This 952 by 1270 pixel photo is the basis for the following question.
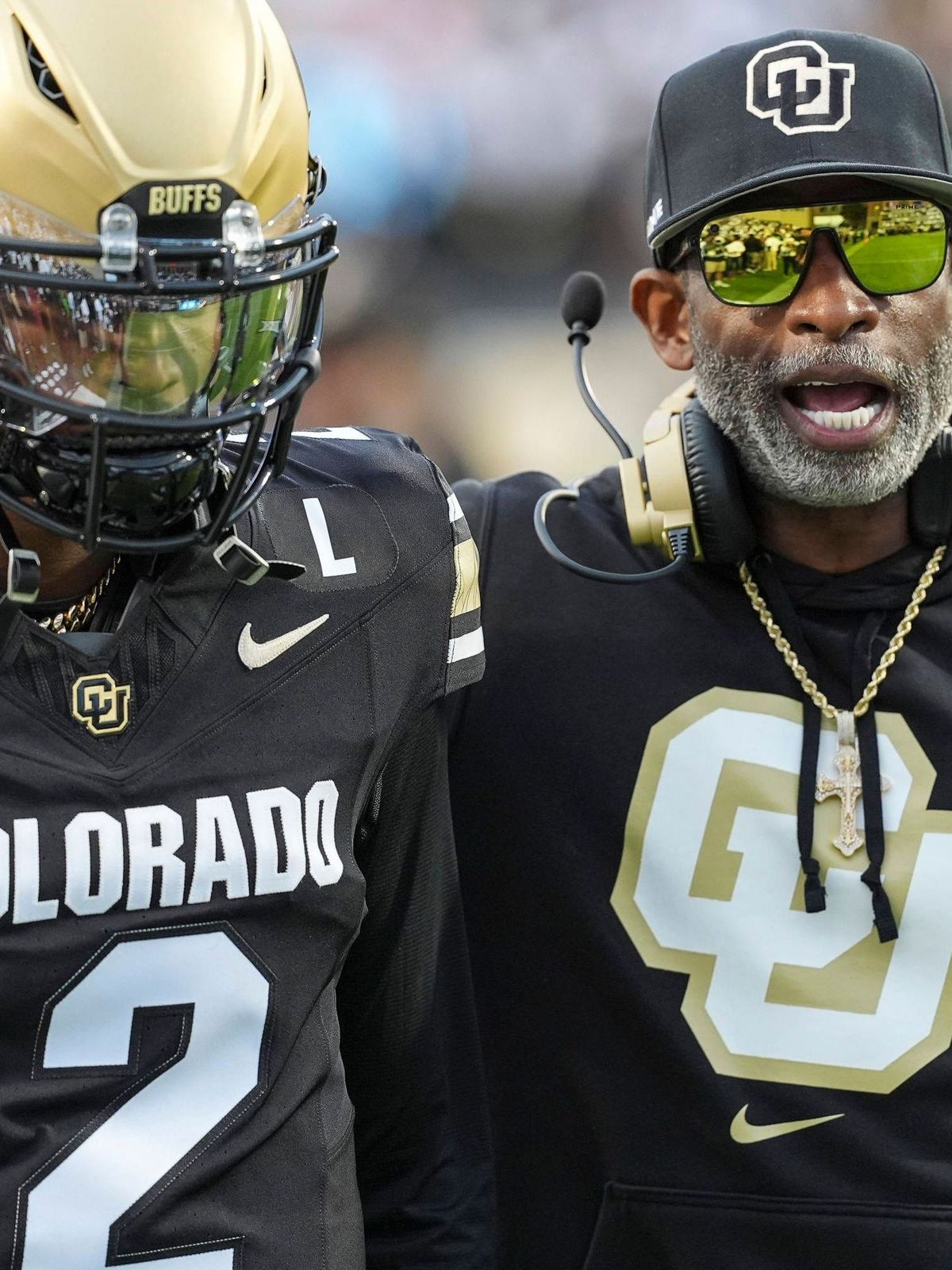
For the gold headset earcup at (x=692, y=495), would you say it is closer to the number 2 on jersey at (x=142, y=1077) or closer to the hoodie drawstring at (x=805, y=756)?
the hoodie drawstring at (x=805, y=756)

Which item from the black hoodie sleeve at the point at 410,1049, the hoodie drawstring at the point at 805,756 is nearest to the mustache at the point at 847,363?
the hoodie drawstring at the point at 805,756

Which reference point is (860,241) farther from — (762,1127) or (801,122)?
(762,1127)

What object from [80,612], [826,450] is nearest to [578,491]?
[826,450]

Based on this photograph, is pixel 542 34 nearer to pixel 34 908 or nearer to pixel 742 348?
pixel 742 348

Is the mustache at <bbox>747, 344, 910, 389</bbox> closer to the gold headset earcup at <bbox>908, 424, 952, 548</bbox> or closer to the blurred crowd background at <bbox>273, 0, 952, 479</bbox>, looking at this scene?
the gold headset earcup at <bbox>908, 424, 952, 548</bbox>

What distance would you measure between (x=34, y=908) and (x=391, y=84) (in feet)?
15.3

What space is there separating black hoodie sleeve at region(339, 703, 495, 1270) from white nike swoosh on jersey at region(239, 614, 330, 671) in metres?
0.17

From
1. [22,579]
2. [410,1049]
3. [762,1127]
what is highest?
[22,579]

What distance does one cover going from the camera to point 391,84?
542cm

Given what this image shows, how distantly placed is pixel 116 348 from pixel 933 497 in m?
0.97

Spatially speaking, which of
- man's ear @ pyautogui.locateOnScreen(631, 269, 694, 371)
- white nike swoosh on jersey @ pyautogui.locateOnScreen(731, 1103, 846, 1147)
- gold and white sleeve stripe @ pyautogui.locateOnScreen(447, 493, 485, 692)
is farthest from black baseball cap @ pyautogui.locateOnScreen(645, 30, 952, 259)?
white nike swoosh on jersey @ pyautogui.locateOnScreen(731, 1103, 846, 1147)

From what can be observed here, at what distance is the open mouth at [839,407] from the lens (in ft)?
5.84

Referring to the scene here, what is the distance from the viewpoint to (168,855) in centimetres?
129

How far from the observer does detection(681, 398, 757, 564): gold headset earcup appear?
1.78 m
